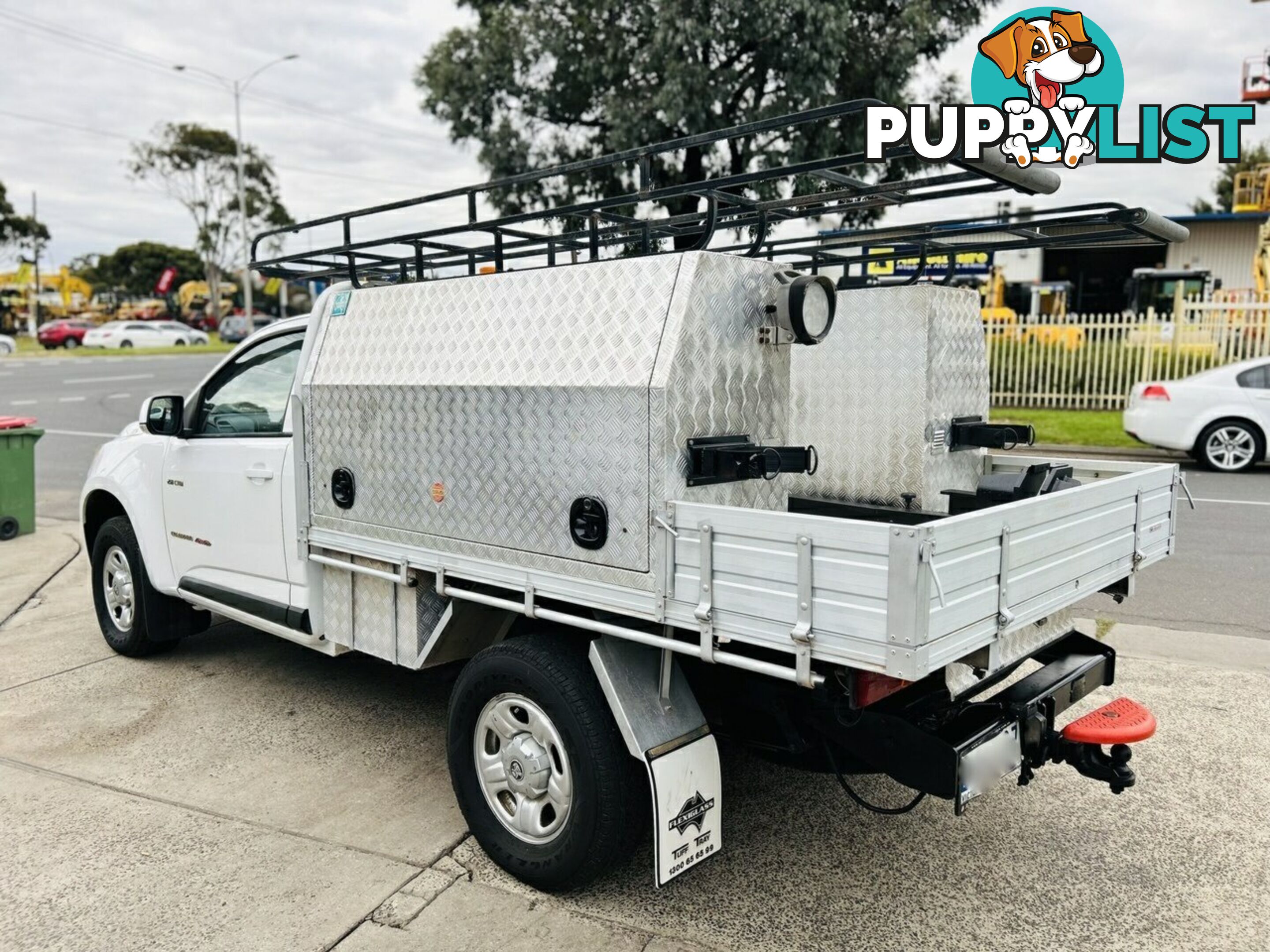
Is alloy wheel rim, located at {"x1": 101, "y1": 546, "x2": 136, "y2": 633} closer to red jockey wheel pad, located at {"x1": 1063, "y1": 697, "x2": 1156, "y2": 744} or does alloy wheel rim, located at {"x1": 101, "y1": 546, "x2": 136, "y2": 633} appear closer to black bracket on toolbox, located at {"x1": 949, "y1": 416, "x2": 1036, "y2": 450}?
black bracket on toolbox, located at {"x1": 949, "y1": 416, "x2": 1036, "y2": 450}

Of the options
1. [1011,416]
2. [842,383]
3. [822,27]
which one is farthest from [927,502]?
[1011,416]

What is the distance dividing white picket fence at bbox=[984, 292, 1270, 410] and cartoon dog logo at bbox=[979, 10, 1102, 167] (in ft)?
17.8

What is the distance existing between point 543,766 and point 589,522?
786 millimetres

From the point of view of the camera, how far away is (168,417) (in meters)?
4.91

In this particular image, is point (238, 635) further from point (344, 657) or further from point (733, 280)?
point (733, 280)

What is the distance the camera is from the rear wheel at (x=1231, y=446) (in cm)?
1210

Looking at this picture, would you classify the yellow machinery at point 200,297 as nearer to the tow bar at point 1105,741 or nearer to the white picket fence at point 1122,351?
the white picket fence at point 1122,351

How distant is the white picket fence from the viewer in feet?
57.5

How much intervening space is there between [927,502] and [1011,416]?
555 inches

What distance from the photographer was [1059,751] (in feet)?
10.8

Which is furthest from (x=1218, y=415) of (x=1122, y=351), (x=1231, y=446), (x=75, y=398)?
(x=75, y=398)

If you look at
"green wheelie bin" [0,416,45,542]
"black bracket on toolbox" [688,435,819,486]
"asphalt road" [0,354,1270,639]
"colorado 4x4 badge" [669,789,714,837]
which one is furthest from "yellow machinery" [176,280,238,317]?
"colorado 4x4 badge" [669,789,714,837]

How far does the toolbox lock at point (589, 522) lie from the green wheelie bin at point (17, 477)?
297 inches

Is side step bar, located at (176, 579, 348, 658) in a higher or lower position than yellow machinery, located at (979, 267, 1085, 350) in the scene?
lower
